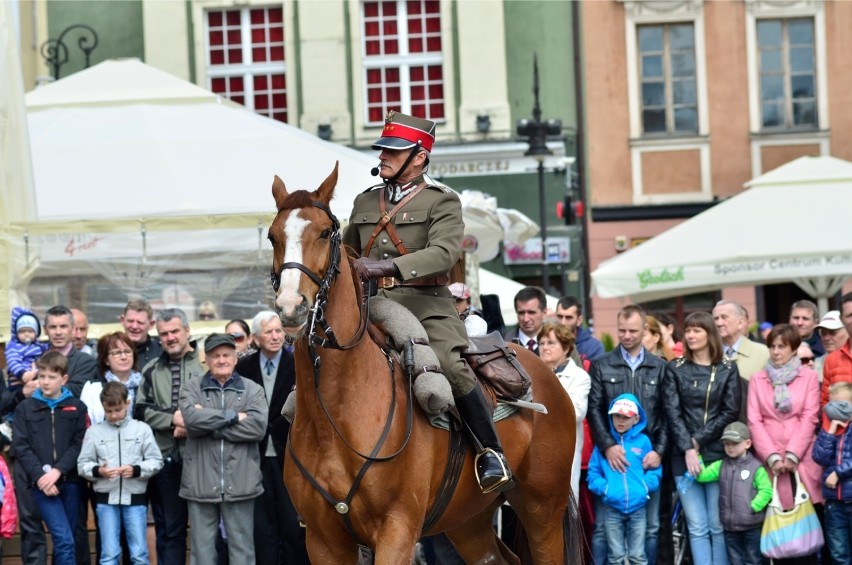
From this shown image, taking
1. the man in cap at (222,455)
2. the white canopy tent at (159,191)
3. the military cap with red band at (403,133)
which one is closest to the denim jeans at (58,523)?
the man in cap at (222,455)

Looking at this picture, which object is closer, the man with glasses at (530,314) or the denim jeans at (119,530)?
the denim jeans at (119,530)

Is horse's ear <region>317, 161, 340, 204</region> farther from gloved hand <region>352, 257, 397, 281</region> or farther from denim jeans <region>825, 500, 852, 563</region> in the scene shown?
denim jeans <region>825, 500, 852, 563</region>

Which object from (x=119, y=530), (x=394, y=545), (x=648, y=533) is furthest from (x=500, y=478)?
(x=119, y=530)

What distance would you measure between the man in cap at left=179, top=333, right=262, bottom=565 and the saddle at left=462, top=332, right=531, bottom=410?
2571 mm

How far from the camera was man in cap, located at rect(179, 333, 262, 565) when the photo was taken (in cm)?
1027

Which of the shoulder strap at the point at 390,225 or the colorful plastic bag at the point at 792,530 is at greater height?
the shoulder strap at the point at 390,225

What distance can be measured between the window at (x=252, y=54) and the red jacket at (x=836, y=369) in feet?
63.3

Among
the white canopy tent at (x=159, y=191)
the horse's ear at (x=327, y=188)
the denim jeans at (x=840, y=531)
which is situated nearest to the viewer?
the horse's ear at (x=327, y=188)

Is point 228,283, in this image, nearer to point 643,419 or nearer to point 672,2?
point 643,419

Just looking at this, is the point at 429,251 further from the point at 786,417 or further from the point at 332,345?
the point at 786,417

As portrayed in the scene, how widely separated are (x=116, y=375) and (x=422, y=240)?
13.6 ft

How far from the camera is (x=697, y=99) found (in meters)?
28.3

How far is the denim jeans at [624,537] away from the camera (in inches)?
418

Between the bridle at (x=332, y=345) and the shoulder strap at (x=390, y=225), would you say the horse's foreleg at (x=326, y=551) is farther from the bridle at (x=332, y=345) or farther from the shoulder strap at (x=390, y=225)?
the shoulder strap at (x=390, y=225)
